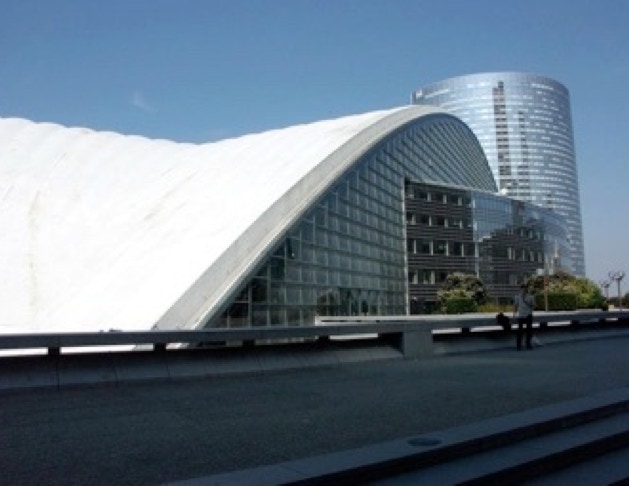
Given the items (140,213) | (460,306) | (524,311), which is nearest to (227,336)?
(524,311)

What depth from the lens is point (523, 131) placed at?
16862 centimetres

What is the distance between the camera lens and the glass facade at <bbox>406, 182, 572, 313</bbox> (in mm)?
53188

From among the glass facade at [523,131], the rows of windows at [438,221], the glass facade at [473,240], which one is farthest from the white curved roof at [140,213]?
the glass facade at [523,131]

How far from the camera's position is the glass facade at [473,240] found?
53188 mm

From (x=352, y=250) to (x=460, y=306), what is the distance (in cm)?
1796

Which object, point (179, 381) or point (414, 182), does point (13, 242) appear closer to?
point (179, 381)

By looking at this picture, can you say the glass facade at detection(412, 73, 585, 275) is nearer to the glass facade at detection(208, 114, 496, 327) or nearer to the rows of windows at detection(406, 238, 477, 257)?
the rows of windows at detection(406, 238, 477, 257)

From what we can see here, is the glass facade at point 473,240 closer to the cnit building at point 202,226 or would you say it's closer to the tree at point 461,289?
the tree at point 461,289

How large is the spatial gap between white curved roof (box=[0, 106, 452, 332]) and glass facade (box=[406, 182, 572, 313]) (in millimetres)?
20013

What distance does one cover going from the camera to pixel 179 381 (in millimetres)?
9641

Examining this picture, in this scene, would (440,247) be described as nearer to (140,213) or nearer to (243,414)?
(140,213)

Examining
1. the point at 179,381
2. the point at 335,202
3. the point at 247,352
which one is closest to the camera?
the point at 179,381

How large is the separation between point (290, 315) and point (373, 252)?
14.1 metres

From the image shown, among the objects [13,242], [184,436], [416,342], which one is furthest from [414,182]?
[184,436]
